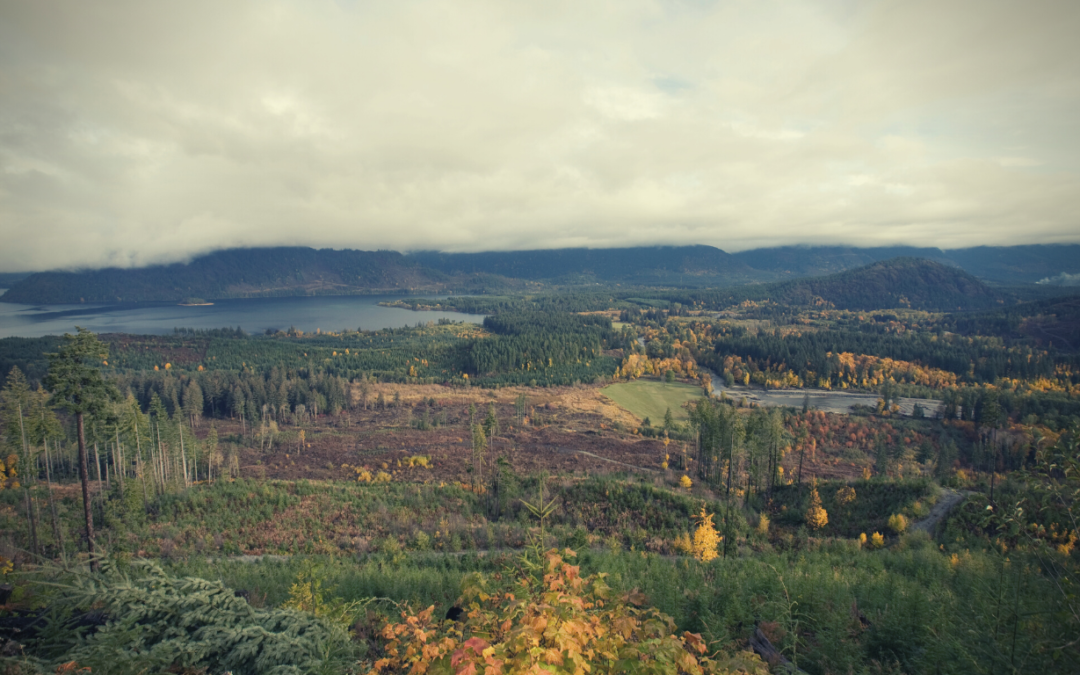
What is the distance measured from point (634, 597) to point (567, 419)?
74.4 metres

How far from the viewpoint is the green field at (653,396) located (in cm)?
8869

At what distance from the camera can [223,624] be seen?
6.23 m

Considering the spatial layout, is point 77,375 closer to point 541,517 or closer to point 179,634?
point 179,634

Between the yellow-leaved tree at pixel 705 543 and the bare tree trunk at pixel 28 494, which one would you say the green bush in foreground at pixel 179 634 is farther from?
the bare tree trunk at pixel 28 494

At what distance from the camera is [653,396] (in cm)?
10006

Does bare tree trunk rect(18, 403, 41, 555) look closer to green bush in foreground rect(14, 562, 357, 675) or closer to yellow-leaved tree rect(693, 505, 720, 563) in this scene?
green bush in foreground rect(14, 562, 357, 675)

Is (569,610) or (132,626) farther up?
(569,610)

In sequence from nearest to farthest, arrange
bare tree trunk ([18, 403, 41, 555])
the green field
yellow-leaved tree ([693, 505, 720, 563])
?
1. bare tree trunk ([18, 403, 41, 555])
2. yellow-leaved tree ([693, 505, 720, 563])
3. the green field

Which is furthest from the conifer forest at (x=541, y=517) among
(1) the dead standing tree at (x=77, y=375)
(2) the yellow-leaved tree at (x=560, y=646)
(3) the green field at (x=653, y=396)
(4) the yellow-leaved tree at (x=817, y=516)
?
(3) the green field at (x=653, y=396)

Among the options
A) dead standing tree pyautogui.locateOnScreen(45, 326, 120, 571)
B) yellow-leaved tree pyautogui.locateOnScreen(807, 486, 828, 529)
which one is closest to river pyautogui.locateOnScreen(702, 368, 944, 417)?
yellow-leaved tree pyautogui.locateOnScreen(807, 486, 828, 529)

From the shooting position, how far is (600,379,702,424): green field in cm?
8869

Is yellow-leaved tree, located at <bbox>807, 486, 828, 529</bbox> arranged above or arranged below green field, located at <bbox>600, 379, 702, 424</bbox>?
above

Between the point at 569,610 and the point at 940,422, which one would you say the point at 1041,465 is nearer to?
the point at 569,610

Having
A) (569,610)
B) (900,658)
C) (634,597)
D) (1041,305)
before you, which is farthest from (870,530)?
(1041,305)
